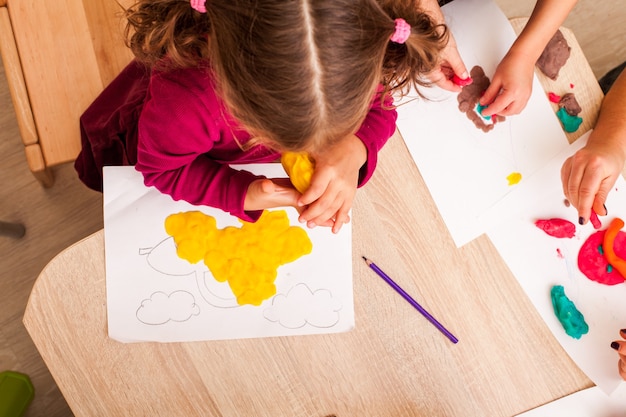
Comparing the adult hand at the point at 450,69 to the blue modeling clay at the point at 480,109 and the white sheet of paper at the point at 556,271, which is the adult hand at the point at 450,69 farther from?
the white sheet of paper at the point at 556,271

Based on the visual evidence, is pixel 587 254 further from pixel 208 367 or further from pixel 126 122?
pixel 126 122

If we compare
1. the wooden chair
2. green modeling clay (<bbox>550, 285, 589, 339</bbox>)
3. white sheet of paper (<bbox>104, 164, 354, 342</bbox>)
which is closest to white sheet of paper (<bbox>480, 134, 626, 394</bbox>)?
green modeling clay (<bbox>550, 285, 589, 339</bbox>)

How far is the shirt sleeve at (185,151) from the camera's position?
0.60m

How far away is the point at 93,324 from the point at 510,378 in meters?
0.55

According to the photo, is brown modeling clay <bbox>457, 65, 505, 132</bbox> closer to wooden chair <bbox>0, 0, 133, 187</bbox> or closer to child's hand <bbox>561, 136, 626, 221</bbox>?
child's hand <bbox>561, 136, 626, 221</bbox>

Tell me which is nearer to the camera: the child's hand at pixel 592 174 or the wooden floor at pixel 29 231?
the child's hand at pixel 592 174

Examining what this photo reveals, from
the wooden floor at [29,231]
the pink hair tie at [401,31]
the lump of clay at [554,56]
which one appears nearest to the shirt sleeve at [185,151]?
the pink hair tie at [401,31]

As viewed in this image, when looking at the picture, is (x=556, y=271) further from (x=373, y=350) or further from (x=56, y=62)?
Answer: (x=56, y=62)

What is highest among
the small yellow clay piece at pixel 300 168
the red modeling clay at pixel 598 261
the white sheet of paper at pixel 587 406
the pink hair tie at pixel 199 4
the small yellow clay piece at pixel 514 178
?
the pink hair tie at pixel 199 4

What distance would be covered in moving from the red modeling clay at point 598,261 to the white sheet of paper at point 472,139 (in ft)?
0.43

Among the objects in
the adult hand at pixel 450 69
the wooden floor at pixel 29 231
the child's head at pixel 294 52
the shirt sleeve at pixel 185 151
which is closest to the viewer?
the child's head at pixel 294 52

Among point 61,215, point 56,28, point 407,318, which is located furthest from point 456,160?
point 61,215

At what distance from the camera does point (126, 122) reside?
2.46 feet

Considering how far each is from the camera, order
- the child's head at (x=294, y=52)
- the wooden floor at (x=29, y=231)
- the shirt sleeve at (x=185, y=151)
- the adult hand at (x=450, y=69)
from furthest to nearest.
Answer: the wooden floor at (x=29, y=231) < the adult hand at (x=450, y=69) < the shirt sleeve at (x=185, y=151) < the child's head at (x=294, y=52)
